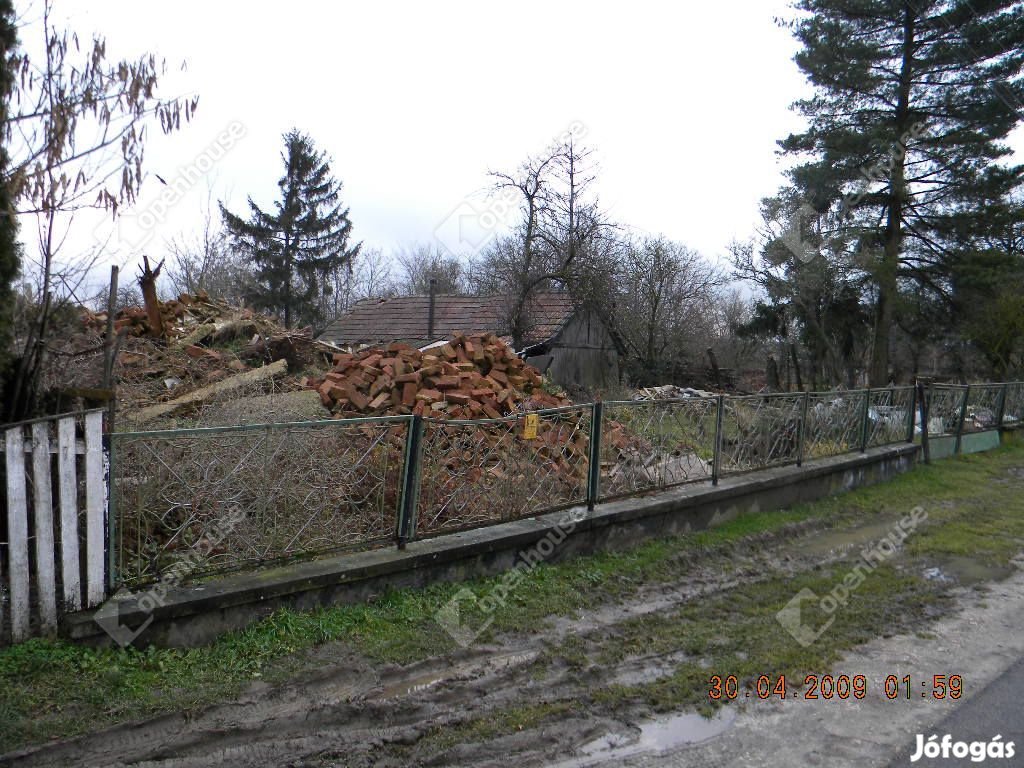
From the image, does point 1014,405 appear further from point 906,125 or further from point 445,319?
point 445,319

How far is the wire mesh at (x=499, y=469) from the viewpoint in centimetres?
534

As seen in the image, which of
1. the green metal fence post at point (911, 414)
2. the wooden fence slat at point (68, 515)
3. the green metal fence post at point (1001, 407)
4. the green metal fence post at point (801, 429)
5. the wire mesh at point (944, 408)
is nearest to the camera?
the wooden fence slat at point (68, 515)

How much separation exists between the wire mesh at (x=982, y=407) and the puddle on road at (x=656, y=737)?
12.5 m

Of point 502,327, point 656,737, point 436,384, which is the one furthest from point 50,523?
point 502,327

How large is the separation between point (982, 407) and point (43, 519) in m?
15.9

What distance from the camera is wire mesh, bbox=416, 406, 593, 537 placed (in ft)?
17.5

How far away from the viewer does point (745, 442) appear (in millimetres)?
7977

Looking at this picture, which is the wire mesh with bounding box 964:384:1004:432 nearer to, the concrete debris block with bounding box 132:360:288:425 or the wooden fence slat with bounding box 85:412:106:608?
the concrete debris block with bounding box 132:360:288:425

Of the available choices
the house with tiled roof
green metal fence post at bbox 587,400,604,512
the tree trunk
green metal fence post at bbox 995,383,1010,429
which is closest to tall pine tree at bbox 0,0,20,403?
green metal fence post at bbox 587,400,604,512

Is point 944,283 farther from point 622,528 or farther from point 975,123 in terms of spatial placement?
point 622,528

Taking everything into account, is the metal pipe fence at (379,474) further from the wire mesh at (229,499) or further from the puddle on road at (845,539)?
the puddle on road at (845,539)

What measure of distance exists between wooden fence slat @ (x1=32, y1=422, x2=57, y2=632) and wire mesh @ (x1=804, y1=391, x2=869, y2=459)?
7.85 m

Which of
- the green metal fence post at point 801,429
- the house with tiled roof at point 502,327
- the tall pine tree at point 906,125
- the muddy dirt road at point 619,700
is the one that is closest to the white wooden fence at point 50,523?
the muddy dirt road at point 619,700

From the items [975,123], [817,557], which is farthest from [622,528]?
[975,123]
